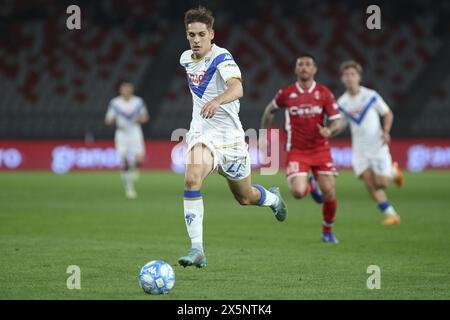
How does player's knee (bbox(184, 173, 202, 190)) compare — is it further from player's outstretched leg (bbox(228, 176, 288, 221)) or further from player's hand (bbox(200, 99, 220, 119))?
player's outstretched leg (bbox(228, 176, 288, 221))

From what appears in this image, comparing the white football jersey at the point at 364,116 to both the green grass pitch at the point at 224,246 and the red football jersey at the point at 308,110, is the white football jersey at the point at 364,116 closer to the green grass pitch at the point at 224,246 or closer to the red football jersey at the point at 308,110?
the green grass pitch at the point at 224,246

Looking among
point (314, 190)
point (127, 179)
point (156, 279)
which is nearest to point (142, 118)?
point (127, 179)

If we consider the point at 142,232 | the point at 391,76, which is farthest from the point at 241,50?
the point at 142,232

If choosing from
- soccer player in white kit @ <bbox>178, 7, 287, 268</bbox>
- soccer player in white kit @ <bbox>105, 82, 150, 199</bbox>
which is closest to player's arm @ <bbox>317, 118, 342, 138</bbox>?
A: soccer player in white kit @ <bbox>178, 7, 287, 268</bbox>

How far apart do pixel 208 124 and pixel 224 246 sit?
8.24 ft

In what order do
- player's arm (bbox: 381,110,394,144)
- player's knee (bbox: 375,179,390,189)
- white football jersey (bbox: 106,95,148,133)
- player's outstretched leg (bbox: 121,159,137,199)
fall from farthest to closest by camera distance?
white football jersey (bbox: 106,95,148,133)
player's outstretched leg (bbox: 121,159,137,199)
player's knee (bbox: 375,179,390,189)
player's arm (bbox: 381,110,394,144)

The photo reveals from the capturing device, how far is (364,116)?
13578 mm

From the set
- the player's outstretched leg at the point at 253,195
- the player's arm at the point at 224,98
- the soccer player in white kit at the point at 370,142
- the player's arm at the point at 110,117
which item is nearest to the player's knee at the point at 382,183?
the soccer player in white kit at the point at 370,142

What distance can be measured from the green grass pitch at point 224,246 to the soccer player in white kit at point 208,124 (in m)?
0.73

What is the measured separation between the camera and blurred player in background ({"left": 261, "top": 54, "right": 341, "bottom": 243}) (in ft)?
36.0

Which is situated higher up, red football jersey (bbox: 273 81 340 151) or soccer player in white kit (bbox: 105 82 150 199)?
soccer player in white kit (bbox: 105 82 150 199)

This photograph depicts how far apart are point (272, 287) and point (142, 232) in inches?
187

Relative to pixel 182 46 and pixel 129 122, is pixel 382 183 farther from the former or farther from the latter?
pixel 182 46

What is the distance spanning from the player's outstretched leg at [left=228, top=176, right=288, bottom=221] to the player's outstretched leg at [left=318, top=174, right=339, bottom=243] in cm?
151
